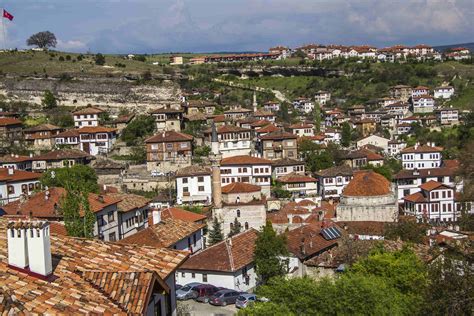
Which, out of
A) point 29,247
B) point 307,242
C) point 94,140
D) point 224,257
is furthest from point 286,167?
point 29,247

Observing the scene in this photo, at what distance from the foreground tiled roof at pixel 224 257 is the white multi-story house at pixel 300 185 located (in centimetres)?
2328

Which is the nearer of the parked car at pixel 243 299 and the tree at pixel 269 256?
the parked car at pixel 243 299

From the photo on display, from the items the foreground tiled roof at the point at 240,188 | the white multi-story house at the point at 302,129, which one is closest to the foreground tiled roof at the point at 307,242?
the foreground tiled roof at the point at 240,188

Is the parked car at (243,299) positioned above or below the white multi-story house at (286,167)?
below

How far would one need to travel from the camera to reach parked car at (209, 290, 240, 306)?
80.7 feet

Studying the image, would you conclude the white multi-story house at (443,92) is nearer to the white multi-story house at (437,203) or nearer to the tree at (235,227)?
the white multi-story house at (437,203)

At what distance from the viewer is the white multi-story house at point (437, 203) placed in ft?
162

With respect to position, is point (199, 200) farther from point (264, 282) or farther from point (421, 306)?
point (421, 306)

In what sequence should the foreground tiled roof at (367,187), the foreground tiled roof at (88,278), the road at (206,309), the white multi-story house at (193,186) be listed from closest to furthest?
the foreground tiled roof at (88,278) → the road at (206,309) → the foreground tiled roof at (367,187) → the white multi-story house at (193,186)

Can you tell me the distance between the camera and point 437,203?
49.6 meters

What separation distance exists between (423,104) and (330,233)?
221 ft

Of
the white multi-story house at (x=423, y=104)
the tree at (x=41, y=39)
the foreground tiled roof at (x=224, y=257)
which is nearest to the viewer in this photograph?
the foreground tiled roof at (x=224, y=257)

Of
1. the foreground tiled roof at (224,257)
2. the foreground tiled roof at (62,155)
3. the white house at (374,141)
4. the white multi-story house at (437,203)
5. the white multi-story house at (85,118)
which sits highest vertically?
the white multi-story house at (85,118)

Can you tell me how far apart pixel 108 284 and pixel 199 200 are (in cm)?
4267
